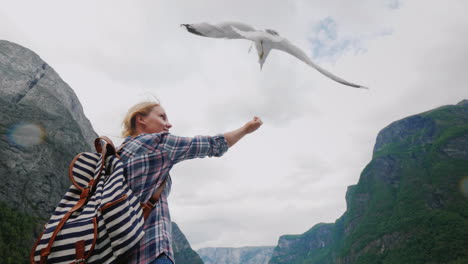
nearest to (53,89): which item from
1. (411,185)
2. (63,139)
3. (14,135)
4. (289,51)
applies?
(63,139)

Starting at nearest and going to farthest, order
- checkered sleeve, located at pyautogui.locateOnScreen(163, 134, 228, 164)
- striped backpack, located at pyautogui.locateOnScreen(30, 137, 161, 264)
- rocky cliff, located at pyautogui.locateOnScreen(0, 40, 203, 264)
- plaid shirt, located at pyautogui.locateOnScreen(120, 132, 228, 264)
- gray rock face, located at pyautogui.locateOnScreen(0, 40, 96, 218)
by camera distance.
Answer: striped backpack, located at pyautogui.locateOnScreen(30, 137, 161, 264) < plaid shirt, located at pyautogui.locateOnScreen(120, 132, 228, 264) < checkered sleeve, located at pyautogui.locateOnScreen(163, 134, 228, 164) < rocky cliff, located at pyautogui.locateOnScreen(0, 40, 203, 264) < gray rock face, located at pyautogui.locateOnScreen(0, 40, 96, 218)

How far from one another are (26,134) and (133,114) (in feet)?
230

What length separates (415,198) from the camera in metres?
108

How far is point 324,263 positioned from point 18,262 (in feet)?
516

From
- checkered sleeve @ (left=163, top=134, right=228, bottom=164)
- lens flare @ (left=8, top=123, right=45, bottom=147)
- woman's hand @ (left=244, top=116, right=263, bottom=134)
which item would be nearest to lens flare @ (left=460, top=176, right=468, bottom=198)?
woman's hand @ (left=244, top=116, right=263, bottom=134)

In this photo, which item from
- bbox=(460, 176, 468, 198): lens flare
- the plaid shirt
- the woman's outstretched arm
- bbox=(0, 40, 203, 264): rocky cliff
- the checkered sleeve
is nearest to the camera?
the plaid shirt

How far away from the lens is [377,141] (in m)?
170

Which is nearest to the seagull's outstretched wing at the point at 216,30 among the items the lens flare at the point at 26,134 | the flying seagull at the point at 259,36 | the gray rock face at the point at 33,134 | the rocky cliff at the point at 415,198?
the flying seagull at the point at 259,36

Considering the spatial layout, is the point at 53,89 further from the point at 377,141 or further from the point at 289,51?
the point at 377,141

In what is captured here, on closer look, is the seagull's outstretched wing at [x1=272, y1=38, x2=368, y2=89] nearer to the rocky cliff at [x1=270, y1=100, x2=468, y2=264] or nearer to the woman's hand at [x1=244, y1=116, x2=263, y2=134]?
the woman's hand at [x1=244, y1=116, x2=263, y2=134]

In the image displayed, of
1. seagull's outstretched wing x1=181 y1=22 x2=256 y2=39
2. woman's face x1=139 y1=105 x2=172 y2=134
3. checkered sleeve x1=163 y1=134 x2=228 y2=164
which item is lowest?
checkered sleeve x1=163 y1=134 x2=228 y2=164

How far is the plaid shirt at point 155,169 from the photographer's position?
1466 mm

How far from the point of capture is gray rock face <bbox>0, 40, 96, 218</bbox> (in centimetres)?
5044

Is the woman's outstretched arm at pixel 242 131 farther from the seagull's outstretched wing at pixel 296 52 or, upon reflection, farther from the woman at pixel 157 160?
the seagull's outstretched wing at pixel 296 52
